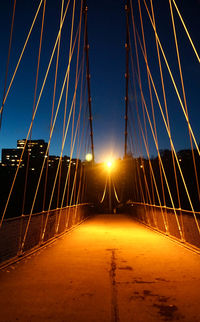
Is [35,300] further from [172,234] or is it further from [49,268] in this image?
[172,234]

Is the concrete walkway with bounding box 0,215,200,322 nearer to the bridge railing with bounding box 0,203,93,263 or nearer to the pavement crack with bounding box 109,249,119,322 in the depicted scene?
the pavement crack with bounding box 109,249,119,322

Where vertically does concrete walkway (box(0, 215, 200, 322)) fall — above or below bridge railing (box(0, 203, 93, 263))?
below

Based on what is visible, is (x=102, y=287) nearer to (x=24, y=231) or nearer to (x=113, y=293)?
(x=113, y=293)

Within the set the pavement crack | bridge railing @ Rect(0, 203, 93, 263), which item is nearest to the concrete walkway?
the pavement crack

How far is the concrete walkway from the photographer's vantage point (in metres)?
2.39

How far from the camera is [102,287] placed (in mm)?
3092

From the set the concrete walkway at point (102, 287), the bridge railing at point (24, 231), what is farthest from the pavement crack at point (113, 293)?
the bridge railing at point (24, 231)

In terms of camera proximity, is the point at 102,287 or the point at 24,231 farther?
the point at 24,231

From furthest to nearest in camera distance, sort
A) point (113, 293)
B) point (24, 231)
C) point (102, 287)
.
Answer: point (24, 231) < point (102, 287) < point (113, 293)

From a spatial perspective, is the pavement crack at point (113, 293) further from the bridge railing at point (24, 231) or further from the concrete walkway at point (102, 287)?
the bridge railing at point (24, 231)

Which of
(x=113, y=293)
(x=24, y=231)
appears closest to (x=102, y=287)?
(x=113, y=293)

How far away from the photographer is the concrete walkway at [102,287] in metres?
2.39

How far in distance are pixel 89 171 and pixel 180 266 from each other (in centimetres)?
2748

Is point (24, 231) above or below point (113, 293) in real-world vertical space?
above
